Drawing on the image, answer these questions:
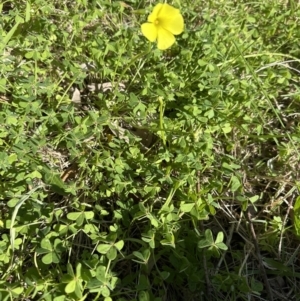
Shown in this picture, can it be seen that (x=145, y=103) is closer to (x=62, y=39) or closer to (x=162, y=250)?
(x=62, y=39)

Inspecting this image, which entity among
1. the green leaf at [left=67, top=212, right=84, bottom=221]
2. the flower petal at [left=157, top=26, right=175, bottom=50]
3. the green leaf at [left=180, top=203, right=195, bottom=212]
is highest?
the flower petal at [left=157, top=26, right=175, bottom=50]

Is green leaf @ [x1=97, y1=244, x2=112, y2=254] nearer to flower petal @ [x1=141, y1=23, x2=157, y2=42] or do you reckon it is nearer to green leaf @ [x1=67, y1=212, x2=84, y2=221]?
green leaf @ [x1=67, y1=212, x2=84, y2=221]

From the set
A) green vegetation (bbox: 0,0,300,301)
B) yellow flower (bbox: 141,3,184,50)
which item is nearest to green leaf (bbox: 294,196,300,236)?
green vegetation (bbox: 0,0,300,301)

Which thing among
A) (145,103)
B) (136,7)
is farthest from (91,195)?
(136,7)

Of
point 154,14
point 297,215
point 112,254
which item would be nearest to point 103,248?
point 112,254

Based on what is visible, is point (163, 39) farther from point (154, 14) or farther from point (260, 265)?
point (260, 265)

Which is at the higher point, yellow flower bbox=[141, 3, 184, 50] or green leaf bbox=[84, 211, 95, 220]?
yellow flower bbox=[141, 3, 184, 50]
